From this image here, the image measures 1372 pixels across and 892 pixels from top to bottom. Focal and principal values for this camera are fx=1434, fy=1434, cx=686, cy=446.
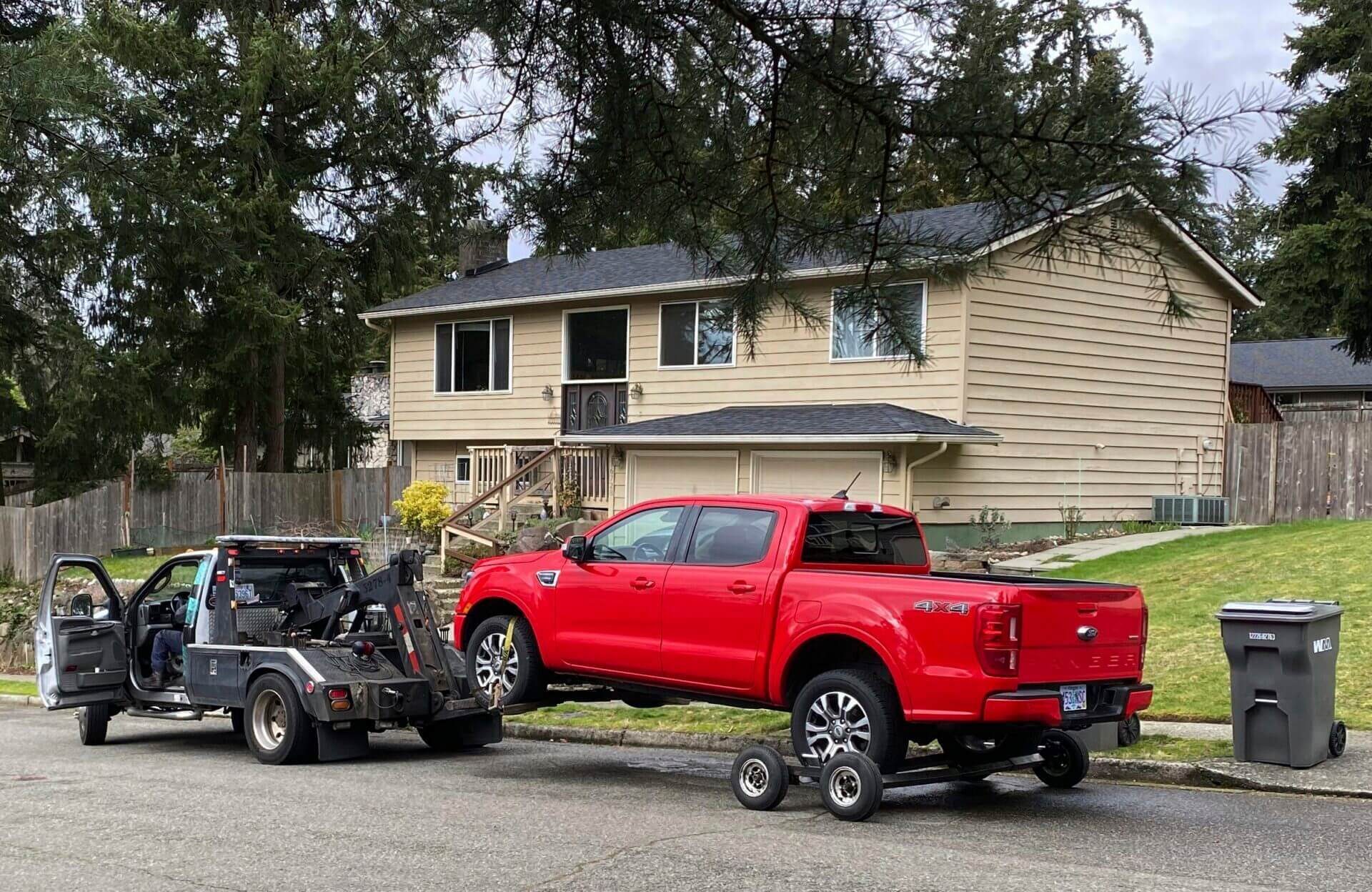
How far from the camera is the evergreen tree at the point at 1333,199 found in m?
27.3

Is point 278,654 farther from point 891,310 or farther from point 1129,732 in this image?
point 1129,732

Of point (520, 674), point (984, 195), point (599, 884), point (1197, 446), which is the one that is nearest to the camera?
point (599, 884)

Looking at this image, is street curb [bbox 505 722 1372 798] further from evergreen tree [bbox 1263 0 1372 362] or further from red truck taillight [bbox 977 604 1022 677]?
evergreen tree [bbox 1263 0 1372 362]

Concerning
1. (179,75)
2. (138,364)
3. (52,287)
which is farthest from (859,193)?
(138,364)

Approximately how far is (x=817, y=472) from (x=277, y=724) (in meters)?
12.2

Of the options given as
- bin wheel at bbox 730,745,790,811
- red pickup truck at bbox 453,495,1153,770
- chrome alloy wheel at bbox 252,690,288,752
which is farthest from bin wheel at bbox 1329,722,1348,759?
chrome alloy wheel at bbox 252,690,288,752

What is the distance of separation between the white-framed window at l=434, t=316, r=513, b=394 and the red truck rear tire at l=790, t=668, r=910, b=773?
19976 millimetres

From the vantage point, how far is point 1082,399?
2342 cm

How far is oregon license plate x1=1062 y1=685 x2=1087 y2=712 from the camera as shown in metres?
8.50

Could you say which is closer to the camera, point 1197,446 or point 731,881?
point 731,881

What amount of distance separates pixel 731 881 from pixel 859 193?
4.42 metres

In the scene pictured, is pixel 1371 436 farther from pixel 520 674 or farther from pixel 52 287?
pixel 52 287

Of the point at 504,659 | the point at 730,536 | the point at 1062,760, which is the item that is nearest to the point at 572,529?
the point at 504,659

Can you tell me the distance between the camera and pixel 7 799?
9.31 metres
